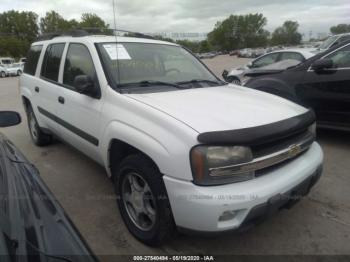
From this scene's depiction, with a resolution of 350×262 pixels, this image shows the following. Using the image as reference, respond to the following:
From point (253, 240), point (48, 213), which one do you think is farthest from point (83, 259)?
point (253, 240)

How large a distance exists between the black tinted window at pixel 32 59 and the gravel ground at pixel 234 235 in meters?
1.60

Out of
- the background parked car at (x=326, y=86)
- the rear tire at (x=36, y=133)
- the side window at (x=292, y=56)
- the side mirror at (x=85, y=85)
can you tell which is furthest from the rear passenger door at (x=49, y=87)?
the side window at (x=292, y=56)

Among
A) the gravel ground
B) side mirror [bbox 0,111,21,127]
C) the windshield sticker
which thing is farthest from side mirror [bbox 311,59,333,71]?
side mirror [bbox 0,111,21,127]

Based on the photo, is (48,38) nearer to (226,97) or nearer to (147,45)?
(147,45)

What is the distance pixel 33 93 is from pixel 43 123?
1.70 ft

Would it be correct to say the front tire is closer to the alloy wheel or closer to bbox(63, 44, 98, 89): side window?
the alloy wheel

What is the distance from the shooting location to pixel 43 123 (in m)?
4.68

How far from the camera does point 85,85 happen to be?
309 cm

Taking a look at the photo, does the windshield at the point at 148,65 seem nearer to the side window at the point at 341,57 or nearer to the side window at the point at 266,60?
the side window at the point at 341,57

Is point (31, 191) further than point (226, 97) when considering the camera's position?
No

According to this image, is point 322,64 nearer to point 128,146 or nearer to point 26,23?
point 128,146

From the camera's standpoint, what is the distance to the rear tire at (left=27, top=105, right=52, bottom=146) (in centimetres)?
514

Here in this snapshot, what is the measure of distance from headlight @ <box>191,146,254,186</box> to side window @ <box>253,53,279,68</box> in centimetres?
824

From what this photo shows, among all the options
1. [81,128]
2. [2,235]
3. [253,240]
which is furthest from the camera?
[81,128]
